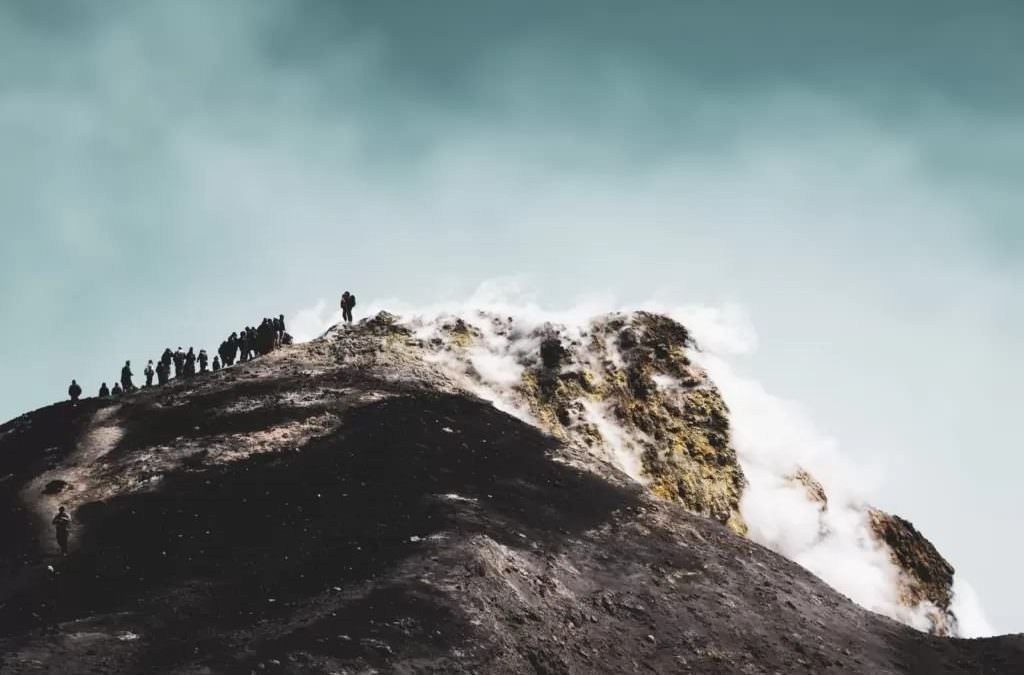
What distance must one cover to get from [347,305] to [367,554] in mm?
37892

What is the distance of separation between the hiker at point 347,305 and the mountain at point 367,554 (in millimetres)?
8685

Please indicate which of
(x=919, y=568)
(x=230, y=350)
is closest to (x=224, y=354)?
(x=230, y=350)

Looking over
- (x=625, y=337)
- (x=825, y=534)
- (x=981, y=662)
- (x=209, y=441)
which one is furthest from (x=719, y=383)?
(x=209, y=441)

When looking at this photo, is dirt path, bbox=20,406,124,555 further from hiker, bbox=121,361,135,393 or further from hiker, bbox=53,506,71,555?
hiker, bbox=121,361,135,393

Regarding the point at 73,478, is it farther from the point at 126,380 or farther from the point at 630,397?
the point at 630,397

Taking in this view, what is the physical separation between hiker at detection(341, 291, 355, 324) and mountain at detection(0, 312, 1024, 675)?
869cm

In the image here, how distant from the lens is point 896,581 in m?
67.5

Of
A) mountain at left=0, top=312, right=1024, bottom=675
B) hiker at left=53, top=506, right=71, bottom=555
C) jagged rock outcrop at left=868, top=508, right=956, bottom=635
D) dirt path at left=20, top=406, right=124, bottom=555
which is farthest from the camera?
jagged rock outcrop at left=868, top=508, right=956, bottom=635

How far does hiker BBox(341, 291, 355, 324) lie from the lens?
221 ft

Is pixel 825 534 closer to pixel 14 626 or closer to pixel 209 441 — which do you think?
pixel 209 441

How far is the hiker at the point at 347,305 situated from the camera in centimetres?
6738

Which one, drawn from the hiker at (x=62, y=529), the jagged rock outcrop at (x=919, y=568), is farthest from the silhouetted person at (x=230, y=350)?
the jagged rock outcrop at (x=919, y=568)

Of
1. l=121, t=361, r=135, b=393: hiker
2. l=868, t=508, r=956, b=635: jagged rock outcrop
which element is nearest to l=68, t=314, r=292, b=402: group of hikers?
l=121, t=361, r=135, b=393: hiker

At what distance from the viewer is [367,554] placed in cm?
3177
